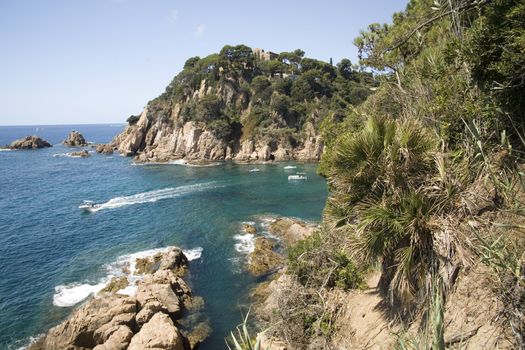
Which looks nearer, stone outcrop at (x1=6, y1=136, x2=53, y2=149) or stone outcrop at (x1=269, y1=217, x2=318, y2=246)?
stone outcrop at (x1=269, y1=217, x2=318, y2=246)

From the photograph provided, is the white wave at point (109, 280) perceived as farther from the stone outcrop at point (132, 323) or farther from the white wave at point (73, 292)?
the stone outcrop at point (132, 323)

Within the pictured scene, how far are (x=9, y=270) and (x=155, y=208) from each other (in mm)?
15862

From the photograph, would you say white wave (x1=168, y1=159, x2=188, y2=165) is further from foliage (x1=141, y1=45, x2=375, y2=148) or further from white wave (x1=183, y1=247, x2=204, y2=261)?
white wave (x1=183, y1=247, x2=204, y2=261)

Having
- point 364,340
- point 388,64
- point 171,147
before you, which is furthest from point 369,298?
point 171,147

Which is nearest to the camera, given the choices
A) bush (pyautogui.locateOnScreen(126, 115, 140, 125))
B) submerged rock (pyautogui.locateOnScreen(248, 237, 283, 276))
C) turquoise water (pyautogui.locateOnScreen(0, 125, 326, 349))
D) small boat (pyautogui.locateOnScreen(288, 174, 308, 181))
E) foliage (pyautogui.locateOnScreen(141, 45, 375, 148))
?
turquoise water (pyautogui.locateOnScreen(0, 125, 326, 349))

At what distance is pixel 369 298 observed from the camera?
1002cm

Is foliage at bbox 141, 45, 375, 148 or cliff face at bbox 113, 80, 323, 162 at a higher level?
foliage at bbox 141, 45, 375, 148

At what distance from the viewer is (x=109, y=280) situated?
898 inches

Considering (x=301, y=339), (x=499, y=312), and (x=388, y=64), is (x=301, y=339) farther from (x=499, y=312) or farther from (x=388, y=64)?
(x=388, y=64)

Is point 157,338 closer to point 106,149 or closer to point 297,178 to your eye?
point 297,178

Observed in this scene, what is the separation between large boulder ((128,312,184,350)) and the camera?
1395cm

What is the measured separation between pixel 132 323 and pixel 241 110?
6703 centimetres

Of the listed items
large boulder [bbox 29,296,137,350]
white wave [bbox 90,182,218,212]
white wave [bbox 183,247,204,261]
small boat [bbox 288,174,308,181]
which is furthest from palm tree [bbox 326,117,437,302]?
small boat [bbox 288,174,308,181]

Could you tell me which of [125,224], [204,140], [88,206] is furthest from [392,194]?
[204,140]
